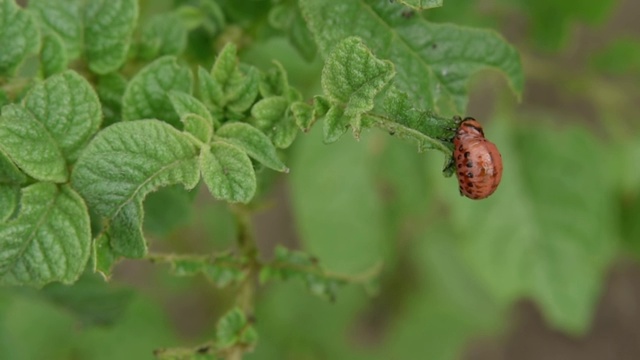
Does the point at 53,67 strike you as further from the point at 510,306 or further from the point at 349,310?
the point at 510,306

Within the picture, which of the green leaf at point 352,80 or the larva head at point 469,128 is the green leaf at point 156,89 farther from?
the larva head at point 469,128

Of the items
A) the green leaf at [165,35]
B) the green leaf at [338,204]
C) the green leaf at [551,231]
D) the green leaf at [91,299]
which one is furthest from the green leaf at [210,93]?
the green leaf at [551,231]

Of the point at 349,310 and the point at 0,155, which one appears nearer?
the point at 0,155

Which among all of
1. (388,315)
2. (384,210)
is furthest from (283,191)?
(384,210)

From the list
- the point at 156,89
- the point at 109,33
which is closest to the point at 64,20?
the point at 109,33

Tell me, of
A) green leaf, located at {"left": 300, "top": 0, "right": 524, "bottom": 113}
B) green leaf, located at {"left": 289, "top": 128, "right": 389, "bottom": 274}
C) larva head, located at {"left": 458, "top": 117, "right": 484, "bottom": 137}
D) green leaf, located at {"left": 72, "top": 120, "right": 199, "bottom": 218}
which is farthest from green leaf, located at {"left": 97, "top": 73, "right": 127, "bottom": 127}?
green leaf, located at {"left": 289, "top": 128, "right": 389, "bottom": 274}

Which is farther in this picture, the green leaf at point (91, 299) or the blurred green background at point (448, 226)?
the blurred green background at point (448, 226)
